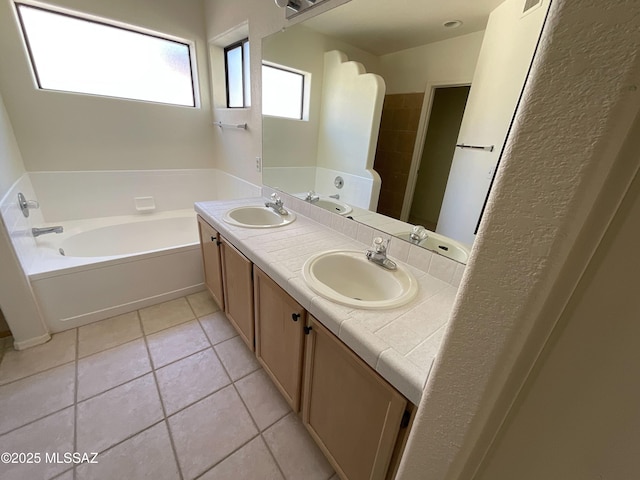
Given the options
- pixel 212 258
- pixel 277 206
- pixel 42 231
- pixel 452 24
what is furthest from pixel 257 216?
pixel 42 231

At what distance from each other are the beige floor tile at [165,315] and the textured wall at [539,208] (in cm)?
193

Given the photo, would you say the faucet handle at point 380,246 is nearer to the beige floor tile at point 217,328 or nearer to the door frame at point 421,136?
the door frame at point 421,136

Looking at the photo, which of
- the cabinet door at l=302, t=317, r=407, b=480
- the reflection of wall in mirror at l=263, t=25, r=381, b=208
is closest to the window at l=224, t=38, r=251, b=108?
the reflection of wall in mirror at l=263, t=25, r=381, b=208

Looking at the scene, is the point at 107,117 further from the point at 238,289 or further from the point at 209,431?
the point at 209,431

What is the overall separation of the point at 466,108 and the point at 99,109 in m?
2.81

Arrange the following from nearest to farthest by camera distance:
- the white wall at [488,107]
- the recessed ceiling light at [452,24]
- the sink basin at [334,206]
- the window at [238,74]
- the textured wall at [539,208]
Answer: the textured wall at [539,208]
the white wall at [488,107]
the recessed ceiling light at [452,24]
the sink basin at [334,206]
the window at [238,74]

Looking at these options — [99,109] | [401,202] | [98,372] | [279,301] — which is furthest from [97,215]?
[401,202]

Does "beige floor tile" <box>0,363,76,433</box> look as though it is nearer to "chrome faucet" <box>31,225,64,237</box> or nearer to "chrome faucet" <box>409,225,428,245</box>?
"chrome faucet" <box>31,225,64,237</box>

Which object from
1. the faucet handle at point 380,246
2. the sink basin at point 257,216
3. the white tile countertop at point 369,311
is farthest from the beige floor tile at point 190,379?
the faucet handle at point 380,246

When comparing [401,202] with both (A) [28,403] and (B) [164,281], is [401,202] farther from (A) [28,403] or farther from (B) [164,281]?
(A) [28,403]

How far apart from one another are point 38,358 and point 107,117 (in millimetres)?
1931

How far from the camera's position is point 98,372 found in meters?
1.44

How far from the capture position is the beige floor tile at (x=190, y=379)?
1.34m

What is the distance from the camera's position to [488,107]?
3.03ft
